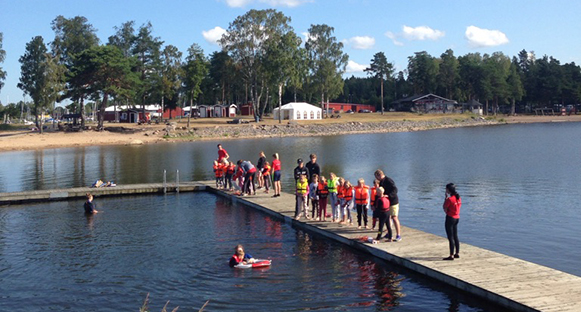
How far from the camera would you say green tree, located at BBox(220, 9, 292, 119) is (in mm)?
92938

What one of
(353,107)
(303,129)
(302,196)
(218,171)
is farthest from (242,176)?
(353,107)

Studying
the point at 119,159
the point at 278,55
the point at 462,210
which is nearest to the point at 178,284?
the point at 462,210

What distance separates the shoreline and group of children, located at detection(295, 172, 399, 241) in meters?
60.6

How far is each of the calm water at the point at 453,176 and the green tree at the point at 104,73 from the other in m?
18.2

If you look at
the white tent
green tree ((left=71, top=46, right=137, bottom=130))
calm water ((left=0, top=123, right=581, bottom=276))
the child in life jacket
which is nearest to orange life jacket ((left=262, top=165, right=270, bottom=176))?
the child in life jacket

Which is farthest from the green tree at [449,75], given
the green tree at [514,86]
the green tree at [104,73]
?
the green tree at [104,73]

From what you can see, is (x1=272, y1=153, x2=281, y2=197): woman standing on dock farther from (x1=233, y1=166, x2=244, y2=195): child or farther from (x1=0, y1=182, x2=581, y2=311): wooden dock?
(x1=0, y1=182, x2=581, y2=311): wooden dock

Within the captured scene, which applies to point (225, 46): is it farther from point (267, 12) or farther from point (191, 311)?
point (191, 311)

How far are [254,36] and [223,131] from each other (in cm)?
1772

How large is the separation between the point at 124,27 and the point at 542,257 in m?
97.1

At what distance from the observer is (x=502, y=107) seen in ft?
545

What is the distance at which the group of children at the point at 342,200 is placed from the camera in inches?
645

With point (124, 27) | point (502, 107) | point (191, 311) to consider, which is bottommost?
point (191, 311)

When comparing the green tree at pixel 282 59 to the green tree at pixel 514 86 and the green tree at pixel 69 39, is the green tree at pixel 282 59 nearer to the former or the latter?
the green tree at pixel 69 39
